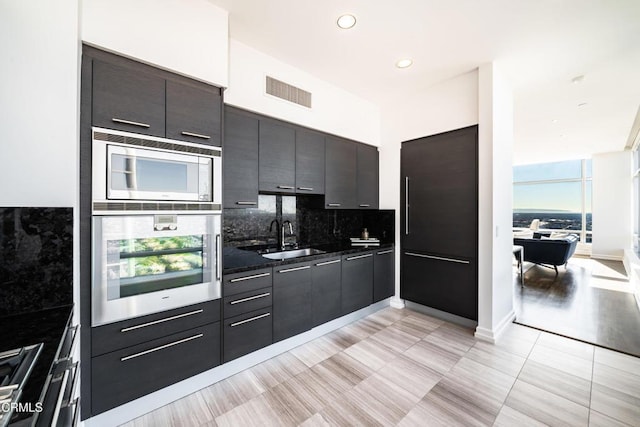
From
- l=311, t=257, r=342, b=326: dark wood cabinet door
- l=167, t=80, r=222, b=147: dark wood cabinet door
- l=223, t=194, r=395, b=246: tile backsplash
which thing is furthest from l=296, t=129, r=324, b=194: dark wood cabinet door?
l=167, t=80, r=222, b=147: dark wood cabinet door

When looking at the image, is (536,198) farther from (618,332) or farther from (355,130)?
(355,130)

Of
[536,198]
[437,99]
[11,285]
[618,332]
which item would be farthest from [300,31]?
[536,198]

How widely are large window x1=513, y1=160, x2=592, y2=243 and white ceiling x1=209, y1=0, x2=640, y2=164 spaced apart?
5161 mm

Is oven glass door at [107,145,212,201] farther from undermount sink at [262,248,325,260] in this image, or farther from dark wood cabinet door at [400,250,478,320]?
dark wood cabinet door at [400,250,478,320]

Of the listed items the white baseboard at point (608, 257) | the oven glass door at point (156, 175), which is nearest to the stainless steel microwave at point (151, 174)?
the oven glass door at point (156, 175)

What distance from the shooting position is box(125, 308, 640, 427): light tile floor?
5.41ft

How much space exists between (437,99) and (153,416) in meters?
3.99

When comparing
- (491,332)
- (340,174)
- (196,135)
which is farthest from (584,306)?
(196,135)

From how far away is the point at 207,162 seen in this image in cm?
185

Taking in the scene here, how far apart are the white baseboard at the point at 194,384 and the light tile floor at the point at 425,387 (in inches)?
1.8

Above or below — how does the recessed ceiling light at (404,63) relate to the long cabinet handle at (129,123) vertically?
above

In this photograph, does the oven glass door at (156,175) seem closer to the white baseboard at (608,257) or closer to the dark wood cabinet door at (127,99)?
the dark wood cabinet door at (127,99)

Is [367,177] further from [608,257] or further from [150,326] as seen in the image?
[608,257]

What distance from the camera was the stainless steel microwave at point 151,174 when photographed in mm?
1467
